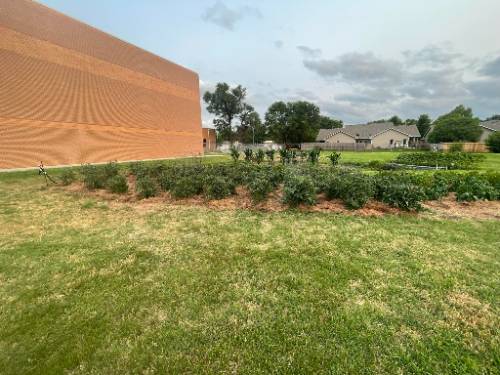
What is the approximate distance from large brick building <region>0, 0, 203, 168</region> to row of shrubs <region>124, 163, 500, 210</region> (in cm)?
1632

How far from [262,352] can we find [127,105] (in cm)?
3001

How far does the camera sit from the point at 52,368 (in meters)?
2.26

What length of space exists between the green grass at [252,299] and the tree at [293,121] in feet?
196

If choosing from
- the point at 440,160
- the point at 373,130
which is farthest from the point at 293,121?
the point at 440,160

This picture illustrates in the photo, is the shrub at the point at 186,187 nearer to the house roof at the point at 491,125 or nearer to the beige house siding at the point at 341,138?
the beige house siding at the point at 341,138

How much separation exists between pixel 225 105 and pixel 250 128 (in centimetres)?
916

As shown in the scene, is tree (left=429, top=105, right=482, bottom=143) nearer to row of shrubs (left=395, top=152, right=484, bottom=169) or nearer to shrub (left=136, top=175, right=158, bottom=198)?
row of shrubs (left=395, top=152, right=484, bottom=169)

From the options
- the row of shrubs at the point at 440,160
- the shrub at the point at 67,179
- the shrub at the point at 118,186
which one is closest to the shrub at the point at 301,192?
the shrub at the point at 118,186

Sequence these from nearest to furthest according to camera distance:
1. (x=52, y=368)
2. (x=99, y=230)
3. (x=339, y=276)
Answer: (x=52, y=368)
(x=339, y=276)
(x=99, y=230)

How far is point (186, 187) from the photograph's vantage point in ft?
26.8

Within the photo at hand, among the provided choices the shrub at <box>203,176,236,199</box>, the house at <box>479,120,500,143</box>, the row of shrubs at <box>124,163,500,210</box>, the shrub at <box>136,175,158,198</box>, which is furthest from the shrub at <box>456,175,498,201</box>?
the house at <box>479,120,500,143</box>

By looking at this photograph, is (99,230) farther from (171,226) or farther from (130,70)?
(130,70)

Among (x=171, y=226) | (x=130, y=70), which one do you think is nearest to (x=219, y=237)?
(x=171, y=226)

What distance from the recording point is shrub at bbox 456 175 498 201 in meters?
7.44
